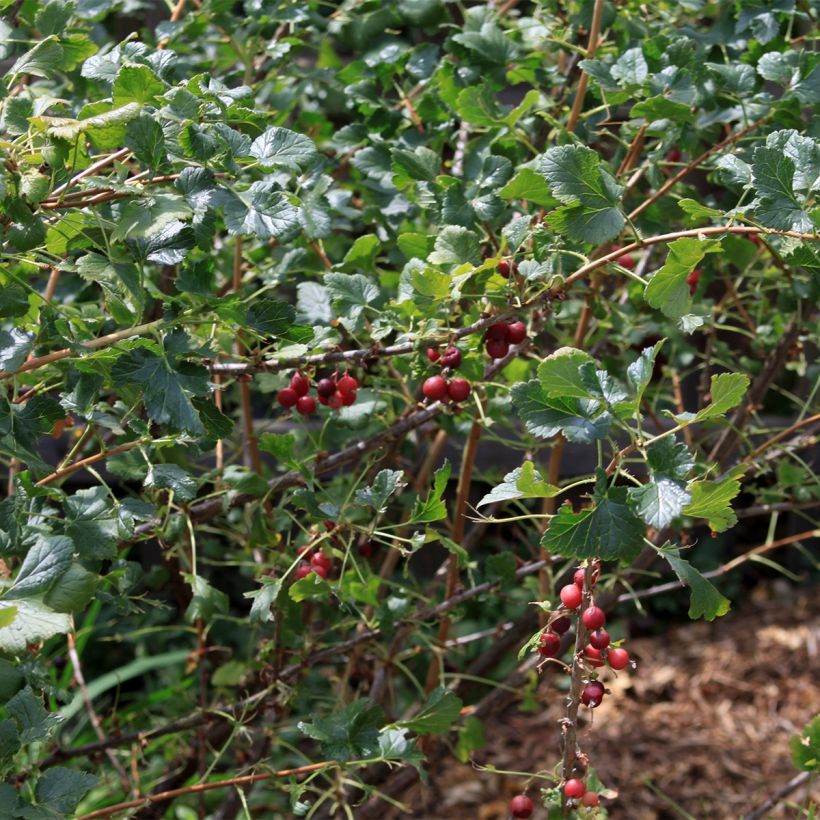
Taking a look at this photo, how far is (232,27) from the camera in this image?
1.55 meters

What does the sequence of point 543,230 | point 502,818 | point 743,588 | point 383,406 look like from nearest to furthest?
point 543,230 → point 383,406 → point 502,818 → point 743,588

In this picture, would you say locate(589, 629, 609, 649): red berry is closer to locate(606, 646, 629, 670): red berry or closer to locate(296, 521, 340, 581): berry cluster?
locate(606, 646, 629, 670): red berry

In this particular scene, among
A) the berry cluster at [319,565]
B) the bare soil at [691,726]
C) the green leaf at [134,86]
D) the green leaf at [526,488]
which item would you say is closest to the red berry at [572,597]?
the green leaf at [526,488]

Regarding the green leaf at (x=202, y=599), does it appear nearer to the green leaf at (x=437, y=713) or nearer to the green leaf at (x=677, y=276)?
the green leaf at (x=437, y=713)

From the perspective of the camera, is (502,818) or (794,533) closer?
(502,818)

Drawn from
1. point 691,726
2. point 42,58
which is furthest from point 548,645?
point 691,726

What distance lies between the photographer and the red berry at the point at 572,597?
96 cm

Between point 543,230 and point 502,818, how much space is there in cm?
157

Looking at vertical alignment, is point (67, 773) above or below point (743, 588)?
above

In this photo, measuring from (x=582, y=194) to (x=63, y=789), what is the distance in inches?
28.6

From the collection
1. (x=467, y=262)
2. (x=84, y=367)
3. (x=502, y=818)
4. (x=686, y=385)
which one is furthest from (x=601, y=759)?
(x=84, y=367)

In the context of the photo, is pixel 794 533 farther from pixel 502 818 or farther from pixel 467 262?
pixel 467 262

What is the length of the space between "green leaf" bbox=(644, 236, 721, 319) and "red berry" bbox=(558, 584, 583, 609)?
0.27m

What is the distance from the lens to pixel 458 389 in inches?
45.2
